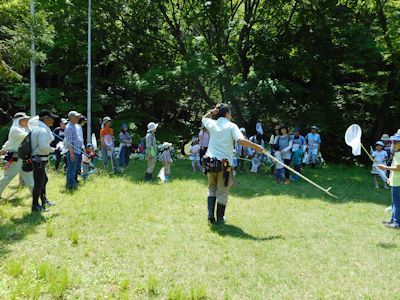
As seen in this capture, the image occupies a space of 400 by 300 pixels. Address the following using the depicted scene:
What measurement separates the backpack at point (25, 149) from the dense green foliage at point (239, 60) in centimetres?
1137

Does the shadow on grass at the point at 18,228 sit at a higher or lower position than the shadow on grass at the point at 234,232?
lower

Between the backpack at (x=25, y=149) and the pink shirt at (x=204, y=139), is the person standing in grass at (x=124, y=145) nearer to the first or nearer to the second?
the pink shirt at (x=204, y=139)

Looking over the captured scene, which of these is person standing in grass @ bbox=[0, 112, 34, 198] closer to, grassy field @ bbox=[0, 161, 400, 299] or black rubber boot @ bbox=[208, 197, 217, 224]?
grassy field @ bbox=[0, 161, 400, 299]

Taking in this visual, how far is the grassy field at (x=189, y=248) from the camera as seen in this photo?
4.52m

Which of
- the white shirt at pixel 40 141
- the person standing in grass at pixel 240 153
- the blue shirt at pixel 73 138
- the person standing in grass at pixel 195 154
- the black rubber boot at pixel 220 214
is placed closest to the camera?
the black rubber boot at pixel 220 214

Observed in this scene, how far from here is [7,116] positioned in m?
23.3

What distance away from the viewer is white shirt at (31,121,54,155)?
7.26m

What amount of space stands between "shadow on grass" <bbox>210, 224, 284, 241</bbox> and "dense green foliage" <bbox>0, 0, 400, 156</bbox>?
1174cm

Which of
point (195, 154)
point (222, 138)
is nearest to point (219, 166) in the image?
point (222, 138)

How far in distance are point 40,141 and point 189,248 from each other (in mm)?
3489

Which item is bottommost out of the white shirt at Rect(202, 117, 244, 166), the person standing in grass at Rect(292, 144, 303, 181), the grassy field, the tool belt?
the grassy field

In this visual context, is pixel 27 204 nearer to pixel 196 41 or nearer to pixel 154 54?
pixel 196 41

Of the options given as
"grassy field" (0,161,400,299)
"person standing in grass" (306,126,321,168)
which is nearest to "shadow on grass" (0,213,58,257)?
"grassy field" (0,161,400,299)

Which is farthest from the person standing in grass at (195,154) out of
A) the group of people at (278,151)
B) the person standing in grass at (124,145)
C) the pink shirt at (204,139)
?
the person standing in grass at (124,145)
